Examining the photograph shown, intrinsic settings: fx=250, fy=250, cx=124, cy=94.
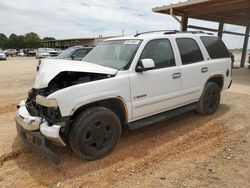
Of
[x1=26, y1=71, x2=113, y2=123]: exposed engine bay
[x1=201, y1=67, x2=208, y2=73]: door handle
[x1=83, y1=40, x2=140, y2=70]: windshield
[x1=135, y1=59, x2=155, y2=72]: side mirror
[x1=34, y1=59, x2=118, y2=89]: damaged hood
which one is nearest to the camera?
[x1=34, y1=59, x2=118, y2=89]: damaged hood

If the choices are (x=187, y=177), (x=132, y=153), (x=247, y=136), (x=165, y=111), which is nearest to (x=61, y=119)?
(x=132, y=153)

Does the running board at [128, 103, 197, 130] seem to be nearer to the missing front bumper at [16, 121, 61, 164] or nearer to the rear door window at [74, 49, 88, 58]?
the missing front bumper at [16, 121, 61, 164]

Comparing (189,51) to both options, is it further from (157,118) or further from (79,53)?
(79,53)

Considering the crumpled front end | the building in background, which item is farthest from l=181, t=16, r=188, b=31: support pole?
the building in background

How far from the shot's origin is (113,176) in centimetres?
333

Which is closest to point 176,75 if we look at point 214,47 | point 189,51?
point 189,51

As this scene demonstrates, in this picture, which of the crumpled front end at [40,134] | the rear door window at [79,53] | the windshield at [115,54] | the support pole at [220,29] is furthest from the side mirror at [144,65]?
the support pole at [220,29]

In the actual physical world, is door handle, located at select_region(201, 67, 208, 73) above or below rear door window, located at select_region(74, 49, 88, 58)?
below

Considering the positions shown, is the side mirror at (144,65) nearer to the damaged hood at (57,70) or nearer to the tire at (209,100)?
the damaged hood at (57,70)

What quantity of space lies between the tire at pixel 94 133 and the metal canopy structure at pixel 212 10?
9956 millimetres

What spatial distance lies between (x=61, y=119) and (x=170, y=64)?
232 cm

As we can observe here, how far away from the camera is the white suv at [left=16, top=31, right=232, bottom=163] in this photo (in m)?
3.44

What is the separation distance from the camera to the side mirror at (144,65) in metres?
3.98

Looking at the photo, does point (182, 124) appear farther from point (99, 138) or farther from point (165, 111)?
point (99, 138)
